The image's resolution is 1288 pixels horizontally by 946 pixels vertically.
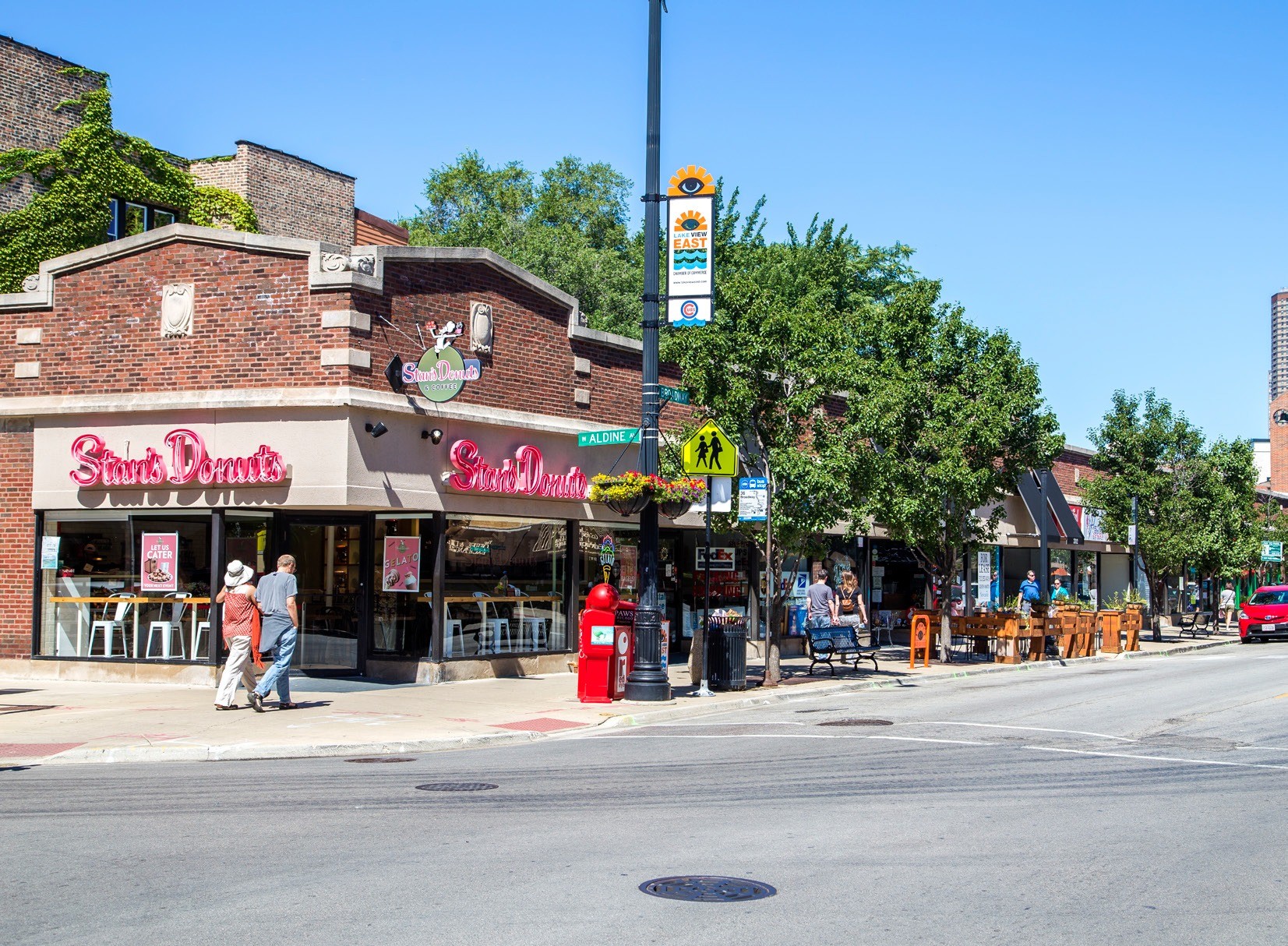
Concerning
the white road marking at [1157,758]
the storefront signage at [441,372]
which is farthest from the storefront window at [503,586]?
the white road marking at [1157,758]

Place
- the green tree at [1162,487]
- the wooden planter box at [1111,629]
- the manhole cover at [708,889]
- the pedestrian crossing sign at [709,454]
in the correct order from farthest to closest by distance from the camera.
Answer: the green tree at [1162,487] → the wooden planter box at [1111,629] → the pedestrian crossing sign at [709,454] → the manhole cover at [708,889]

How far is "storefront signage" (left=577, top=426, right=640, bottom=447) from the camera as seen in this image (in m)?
18.2

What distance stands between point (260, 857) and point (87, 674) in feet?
43.0

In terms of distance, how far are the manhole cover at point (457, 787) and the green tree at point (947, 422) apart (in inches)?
567

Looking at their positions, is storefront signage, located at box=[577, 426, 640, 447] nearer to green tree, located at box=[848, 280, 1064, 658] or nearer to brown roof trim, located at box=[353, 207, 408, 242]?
green tree, located at box=[848, 280, 1064, 658]

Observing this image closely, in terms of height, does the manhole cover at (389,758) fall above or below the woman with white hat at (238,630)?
below

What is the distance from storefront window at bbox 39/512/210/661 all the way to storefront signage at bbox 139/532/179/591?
0.04 feet

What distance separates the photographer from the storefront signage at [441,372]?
1806 cm

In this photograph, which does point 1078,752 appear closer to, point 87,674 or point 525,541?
point 525,541

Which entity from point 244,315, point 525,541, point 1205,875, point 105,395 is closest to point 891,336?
point 525,541

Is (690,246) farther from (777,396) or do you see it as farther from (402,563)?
(402,563)

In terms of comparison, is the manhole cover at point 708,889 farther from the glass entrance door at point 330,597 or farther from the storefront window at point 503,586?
the glass entrance door at point 330,597

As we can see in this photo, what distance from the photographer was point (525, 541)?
2056 cm

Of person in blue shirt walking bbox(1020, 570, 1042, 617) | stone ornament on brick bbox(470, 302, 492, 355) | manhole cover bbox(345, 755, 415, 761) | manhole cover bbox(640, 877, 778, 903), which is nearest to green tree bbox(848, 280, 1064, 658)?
person in blue shirt walking bbox(1020, 570, 1042, 617)
